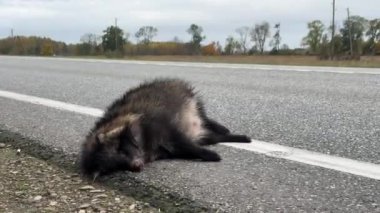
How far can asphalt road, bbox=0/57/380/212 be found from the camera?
2.68 meters

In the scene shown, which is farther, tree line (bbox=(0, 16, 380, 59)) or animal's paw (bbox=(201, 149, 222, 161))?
tree line (bbox=(0, 16, 380, 59))

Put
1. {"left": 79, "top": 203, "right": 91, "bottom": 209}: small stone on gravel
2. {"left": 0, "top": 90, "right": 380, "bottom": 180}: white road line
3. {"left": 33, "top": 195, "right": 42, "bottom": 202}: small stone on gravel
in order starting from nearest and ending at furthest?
{"left": 79, "top": 203, "right": 91, "bottom": 209}: small stone on gravel < {"left": 33, "top": 195, "right": 42, "bottom": 202}: small stone on gravel < {"left": 0, "top": 90, "right": 380, "bottom": 180}: white road line

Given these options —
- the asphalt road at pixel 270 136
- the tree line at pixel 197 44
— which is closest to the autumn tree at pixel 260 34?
the tree line at pixel 197 44

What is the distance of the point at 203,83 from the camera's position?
9.17m

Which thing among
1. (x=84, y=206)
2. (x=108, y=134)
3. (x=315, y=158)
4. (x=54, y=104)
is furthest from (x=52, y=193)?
(x=54, y=104)

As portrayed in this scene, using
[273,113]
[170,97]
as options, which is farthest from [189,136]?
[273,113]

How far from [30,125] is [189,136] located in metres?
1.79

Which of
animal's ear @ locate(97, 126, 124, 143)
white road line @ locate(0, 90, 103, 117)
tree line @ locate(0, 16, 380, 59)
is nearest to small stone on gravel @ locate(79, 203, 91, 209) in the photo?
animal's ear @ locate(97, 126, 124, 143)

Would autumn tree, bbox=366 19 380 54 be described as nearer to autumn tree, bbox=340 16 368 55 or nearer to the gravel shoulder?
autumn tree, bbox=340 16 368 55

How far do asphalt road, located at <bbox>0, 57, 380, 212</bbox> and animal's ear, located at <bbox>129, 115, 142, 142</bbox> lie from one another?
209 millimetres

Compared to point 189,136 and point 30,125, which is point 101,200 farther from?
point 30,125

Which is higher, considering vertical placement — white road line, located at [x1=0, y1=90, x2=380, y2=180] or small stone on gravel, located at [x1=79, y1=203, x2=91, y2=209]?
white road line, located at [x1=0, y1=90, x2=380, y2=180]

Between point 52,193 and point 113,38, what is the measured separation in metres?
54.2

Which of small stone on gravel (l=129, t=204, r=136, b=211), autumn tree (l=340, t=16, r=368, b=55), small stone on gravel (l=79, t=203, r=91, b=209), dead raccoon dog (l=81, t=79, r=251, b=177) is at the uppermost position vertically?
autumn tree (l=340, t=16, r=368, b=55)
